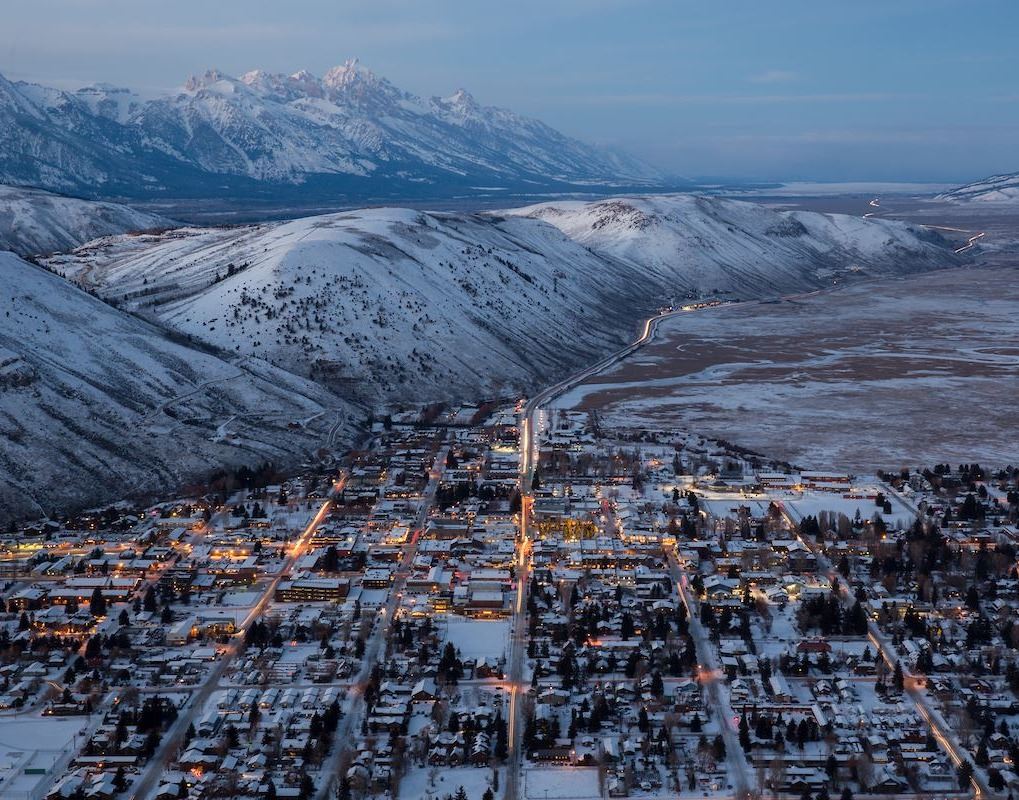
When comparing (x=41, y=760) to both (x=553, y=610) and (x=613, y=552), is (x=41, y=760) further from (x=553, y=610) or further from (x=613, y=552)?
(x=613, y=552)

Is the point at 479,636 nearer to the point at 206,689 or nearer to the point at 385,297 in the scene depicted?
the point at 206,689

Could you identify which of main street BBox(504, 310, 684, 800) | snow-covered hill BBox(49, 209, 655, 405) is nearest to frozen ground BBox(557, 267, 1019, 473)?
main street BBox(504, 310, 684, 800)

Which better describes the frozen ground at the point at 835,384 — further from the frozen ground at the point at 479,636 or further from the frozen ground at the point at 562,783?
the frozen ground at the point at 562,783

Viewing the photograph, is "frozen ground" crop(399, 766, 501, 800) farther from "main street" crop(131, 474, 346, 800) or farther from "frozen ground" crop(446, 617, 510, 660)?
"main street" crop(131, 474, 346, 800)

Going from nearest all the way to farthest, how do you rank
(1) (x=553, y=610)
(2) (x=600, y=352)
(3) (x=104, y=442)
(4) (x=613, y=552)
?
(1) (x=553, y=610)
(4) (x=613, y=552)
(3) (x=104, y=442)
(2) (x=600, y=352)

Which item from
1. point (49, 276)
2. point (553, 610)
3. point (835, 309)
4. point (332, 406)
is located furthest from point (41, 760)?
point (835, 309)

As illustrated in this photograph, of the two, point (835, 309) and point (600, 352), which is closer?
point (600, 352)

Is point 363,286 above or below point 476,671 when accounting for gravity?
above

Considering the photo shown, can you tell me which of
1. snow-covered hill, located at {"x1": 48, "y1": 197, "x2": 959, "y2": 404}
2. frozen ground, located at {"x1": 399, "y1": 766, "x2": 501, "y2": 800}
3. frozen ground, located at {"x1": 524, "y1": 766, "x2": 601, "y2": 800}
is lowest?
frozen ground, located at {"x1": 399, "y1": 766, "x2": 501, "y2": 800}
